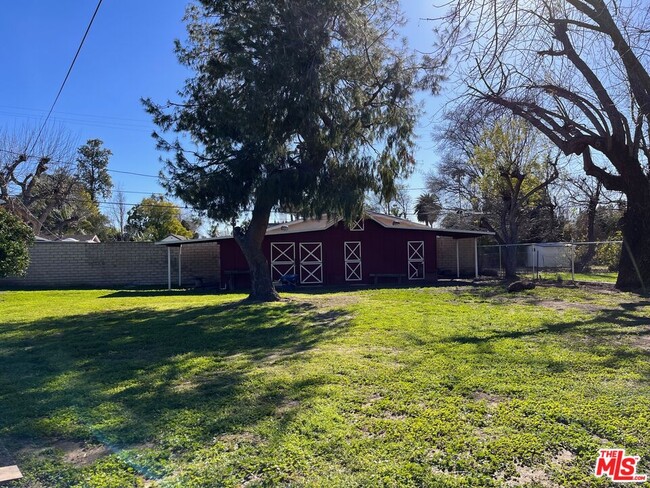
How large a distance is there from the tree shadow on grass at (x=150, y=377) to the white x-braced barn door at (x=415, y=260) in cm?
1336

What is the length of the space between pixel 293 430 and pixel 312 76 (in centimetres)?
959

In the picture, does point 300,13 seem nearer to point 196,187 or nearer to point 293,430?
point 196,187

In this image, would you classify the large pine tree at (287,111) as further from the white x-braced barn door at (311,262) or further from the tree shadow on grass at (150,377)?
the white x-braced barn door at (311,262)

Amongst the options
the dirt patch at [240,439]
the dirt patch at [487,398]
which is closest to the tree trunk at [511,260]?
the dirt patch at [487,398]

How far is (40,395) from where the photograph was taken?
207 inches

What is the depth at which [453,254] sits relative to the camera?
90.8ft

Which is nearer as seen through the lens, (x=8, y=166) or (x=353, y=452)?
(x=353, y=452)

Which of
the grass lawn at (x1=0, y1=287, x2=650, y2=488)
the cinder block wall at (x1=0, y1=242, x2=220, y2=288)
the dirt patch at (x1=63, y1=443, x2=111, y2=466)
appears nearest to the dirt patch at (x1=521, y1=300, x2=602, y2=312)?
the grass lawn at (x1=0, y1=287, x2=650, y2=488)

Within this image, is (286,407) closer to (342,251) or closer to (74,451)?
(74,451)

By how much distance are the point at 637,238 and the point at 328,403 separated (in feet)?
45.8

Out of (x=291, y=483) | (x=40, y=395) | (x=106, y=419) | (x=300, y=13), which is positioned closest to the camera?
(x=291, y=483)

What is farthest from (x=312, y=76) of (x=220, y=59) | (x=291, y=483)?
(x=291, y=483)

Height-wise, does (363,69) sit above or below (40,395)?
above

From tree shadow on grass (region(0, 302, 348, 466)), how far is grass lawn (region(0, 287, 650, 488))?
28 mm
